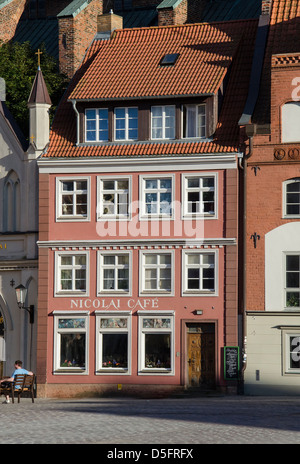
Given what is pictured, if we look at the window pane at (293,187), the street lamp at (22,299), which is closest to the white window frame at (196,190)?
the window pane at (293,187)

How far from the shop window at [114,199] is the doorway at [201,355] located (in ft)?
15.7

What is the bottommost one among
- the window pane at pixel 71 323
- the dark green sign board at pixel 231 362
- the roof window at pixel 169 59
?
the dark green sign board at pixel 231 362

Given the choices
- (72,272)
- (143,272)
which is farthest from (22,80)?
(143,272)

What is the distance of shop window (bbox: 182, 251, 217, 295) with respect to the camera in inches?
1686

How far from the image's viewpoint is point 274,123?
42.6 meters

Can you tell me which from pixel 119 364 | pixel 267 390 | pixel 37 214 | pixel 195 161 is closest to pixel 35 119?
pixel 37 214

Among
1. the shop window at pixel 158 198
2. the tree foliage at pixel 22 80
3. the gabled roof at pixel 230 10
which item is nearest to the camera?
the shop window at pixel 158 198

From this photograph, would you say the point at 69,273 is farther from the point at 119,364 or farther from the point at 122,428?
the point at 122,428

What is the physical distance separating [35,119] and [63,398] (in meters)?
10.5

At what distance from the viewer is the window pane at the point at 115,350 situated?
43.2 meters

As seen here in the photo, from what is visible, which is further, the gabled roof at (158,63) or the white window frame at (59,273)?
the gabled roof at (158,63)

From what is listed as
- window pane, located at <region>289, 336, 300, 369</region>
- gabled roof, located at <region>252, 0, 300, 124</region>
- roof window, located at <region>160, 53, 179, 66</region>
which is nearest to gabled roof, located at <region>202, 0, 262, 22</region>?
gabled roof, located at <region>252, 0, 300, 124</region>

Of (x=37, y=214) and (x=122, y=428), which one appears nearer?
(x=122, y=428)

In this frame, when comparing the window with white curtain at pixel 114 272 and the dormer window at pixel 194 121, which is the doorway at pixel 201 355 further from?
the dormer window at pixel 194 121
